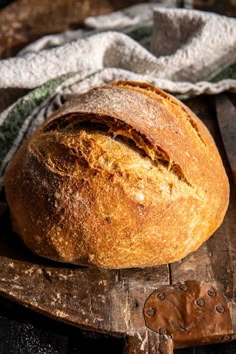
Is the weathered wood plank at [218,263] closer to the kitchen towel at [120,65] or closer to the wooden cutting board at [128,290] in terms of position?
the wooden cutting board at [128,290]

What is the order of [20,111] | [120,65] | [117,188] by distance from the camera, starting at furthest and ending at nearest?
[120,65] < [20,111] < [117,188]

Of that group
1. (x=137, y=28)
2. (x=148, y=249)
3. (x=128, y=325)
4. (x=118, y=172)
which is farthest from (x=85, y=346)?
(x=137, y=28)

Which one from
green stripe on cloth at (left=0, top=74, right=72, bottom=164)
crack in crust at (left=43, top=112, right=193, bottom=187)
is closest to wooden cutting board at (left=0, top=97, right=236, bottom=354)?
crack in crust at (left=43, top=112, right=193, bottom=187)

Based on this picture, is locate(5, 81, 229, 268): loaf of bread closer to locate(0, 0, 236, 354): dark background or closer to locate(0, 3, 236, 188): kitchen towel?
locate(0, 0, 236, 354): dark background

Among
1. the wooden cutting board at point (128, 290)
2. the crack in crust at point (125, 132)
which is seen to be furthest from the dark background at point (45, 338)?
the crack in crust at point (125, 132)

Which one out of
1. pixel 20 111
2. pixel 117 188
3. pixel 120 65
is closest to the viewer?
pixel 117 188

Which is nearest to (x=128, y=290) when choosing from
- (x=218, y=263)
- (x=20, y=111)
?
(x=218, y=263)

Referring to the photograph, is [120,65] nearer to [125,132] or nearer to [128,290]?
[125,132]

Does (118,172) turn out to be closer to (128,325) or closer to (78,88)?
(128,325)
